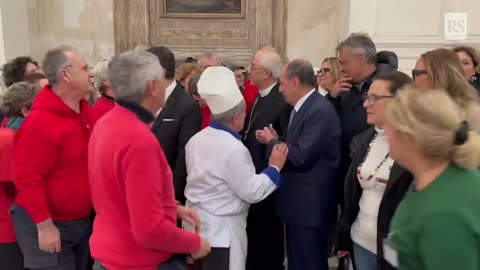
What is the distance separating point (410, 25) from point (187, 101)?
11.5 feet

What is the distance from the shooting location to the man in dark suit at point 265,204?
141 inches

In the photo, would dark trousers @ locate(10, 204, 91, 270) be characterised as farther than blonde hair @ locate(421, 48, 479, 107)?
Yes

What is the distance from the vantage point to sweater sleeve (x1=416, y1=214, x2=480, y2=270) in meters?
1.28

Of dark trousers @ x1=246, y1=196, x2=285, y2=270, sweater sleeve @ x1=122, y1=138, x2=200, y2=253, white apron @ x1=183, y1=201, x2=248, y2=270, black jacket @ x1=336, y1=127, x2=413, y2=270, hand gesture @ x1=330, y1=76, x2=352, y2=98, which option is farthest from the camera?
dark trousers @ x1=246, y1=196, x2=285, y2=270

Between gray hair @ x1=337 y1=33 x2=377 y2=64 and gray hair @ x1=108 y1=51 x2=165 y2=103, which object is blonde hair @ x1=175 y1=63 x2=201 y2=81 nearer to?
gray hair @ x1=337 y1=33 x2=377 y2=64

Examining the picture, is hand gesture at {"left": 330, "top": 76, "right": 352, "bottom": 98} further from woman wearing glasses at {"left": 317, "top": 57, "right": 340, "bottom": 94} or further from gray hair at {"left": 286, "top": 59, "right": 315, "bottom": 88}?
gray hair at {"left": 286, "top": 59, "right": 315, "bottom": 88}

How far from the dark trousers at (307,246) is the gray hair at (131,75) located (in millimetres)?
1536

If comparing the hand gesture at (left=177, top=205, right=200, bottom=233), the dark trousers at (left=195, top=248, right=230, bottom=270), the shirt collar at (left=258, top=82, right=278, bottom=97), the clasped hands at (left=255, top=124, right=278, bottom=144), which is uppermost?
the shirt collar at (left=258, top=82, right=278, bottom=97)

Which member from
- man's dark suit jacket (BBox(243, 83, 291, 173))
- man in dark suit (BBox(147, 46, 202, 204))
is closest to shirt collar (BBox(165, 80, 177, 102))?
man in dark suit (BBox(147, 46, 202, 204))

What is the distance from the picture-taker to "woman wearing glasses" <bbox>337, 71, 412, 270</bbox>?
2377mm

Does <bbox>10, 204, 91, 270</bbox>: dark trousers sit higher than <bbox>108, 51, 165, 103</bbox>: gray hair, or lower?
lower

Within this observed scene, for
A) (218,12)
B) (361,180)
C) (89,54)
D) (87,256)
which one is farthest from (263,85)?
(89,54)

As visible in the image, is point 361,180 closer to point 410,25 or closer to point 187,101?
point 187,101

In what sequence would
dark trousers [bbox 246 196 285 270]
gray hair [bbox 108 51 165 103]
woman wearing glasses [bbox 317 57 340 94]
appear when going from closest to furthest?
gray hair [bbox 108 51 165 103], dark trousers [bbox 246 196 285 270], woman wearing glasses [bbox 317 57 340 94]
